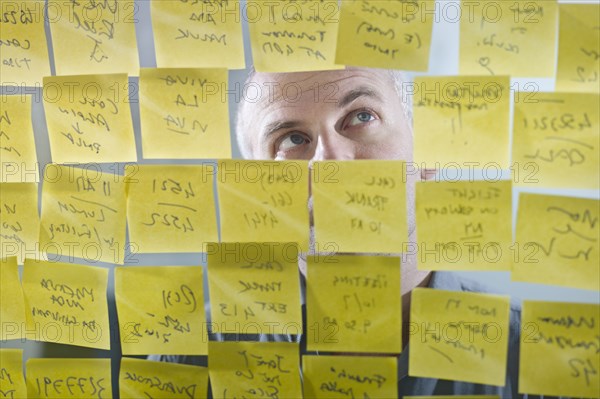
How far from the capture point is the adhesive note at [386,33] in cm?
73

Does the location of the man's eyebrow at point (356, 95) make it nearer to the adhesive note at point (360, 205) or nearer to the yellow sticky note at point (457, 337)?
the adhesive note at point (360, 205)

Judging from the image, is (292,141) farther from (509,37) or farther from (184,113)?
(509,37)

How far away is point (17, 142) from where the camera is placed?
83 cm

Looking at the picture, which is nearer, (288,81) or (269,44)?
(269,44)

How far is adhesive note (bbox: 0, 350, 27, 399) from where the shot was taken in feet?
2.85

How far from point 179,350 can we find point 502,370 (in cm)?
39

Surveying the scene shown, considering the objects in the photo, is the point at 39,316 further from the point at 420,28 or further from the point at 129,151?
the point at 420,28

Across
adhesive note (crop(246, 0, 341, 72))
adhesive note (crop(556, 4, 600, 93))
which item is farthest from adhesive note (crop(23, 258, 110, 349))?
adhesive note (crop(556, 4, 600, 93))

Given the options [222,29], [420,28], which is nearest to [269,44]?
→ [222,29]

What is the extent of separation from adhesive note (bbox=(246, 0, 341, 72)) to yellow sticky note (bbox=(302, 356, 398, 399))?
1.16ft

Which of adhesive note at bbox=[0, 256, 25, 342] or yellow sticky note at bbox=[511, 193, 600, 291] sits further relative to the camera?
adhesive note at bbox=[0, 256, 25, 342]

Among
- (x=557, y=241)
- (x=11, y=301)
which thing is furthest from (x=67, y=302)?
(x=557, y=241)

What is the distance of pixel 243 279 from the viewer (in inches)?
31.7

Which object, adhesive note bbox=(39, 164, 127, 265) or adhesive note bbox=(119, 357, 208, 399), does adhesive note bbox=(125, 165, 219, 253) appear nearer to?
adhesive note bbox=(39, 164, 127, 265)
